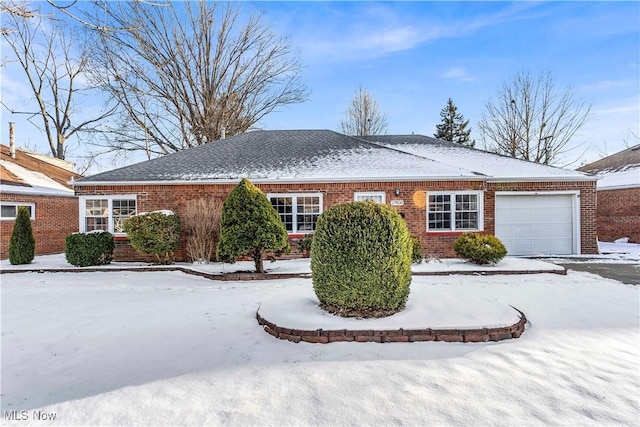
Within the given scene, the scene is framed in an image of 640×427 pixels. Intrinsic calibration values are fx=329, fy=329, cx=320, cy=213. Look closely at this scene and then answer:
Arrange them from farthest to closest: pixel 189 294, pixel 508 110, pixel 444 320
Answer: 1. pixel 508 110
2. pixel 189 294
3. pixel 444 320

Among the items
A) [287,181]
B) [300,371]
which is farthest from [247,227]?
[300,371]

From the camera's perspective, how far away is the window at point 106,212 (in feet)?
36.4

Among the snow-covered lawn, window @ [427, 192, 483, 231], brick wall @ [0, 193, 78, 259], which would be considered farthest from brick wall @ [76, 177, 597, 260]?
the snow-covered lawn

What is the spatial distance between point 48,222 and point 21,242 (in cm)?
444

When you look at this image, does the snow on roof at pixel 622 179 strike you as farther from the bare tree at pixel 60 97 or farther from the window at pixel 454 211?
the bare tree at pixel 60 97

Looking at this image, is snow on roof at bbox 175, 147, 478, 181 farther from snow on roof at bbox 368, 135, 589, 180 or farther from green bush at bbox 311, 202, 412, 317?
green bush at bbox 311, 202, 412, 317

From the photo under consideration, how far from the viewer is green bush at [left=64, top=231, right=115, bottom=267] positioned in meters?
9.90

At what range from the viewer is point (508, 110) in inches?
923

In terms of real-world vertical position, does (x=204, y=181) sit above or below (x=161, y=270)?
above

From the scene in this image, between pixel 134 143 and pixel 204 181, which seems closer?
pixel 204 181

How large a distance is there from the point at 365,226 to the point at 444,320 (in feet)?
5.30

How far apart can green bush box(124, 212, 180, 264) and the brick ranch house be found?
3.49ft

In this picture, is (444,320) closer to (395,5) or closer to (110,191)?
(395,5)

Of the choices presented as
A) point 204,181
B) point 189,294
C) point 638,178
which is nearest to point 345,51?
point 204,181
